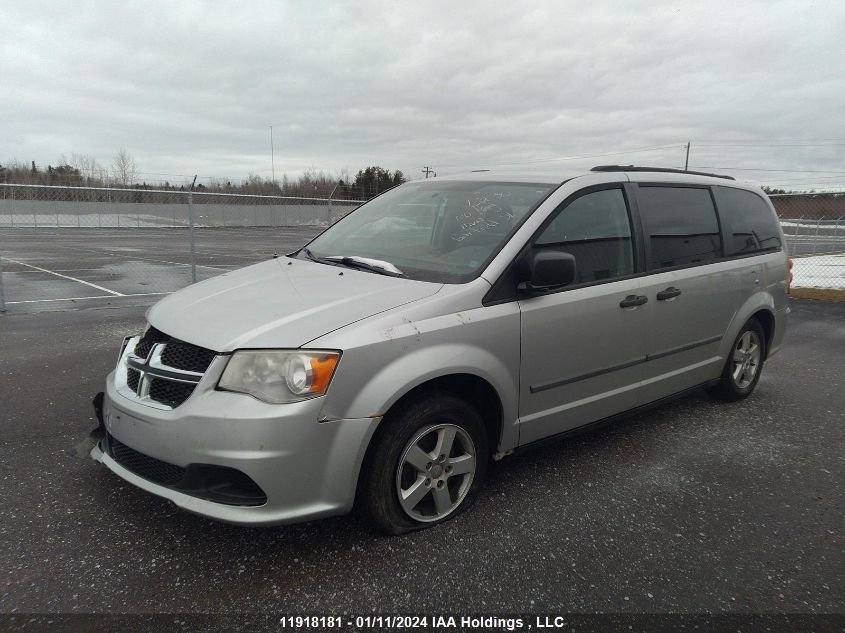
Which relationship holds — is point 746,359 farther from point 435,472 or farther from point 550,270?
point 435,472

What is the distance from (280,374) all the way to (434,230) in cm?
149

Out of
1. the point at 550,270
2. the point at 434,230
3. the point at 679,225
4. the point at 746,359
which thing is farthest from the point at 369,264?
the point at 746,359

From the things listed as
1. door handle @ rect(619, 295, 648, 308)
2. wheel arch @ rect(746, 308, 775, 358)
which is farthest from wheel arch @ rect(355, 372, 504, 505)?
wheel arch @ rect(746, 308, 775, 358)

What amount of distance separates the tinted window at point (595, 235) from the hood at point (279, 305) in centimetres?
86

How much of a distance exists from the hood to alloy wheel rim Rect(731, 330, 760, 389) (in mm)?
3037

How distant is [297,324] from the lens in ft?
8.34

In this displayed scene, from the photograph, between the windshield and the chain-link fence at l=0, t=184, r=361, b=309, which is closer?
the windshield

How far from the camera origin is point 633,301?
356 cm

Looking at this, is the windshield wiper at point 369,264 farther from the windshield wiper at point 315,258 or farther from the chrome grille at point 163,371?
the chrome grille at point 163,371

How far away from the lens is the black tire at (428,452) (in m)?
2.61

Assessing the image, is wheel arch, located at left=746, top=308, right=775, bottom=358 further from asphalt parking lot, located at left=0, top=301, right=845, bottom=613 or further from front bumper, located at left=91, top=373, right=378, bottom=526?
front bumper, located at left=91, top=373, right=378, bottom=526

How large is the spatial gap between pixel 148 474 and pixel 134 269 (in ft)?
40.0

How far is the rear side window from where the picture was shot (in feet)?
14.7

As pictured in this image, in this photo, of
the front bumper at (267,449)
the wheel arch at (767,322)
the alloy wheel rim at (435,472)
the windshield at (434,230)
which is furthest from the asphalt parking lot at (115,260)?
the wheel arch at (767,322)
